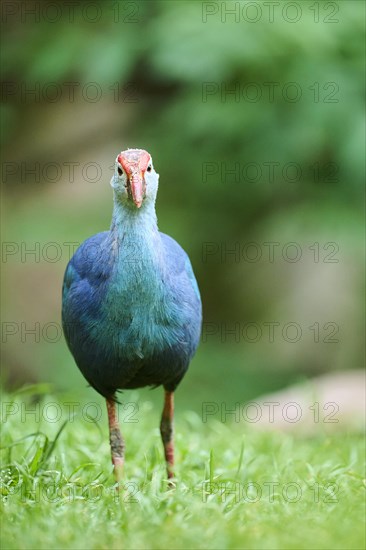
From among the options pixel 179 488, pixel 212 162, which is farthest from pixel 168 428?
pixel 212 162

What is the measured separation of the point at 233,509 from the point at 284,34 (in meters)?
3.20

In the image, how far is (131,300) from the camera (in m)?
3.77

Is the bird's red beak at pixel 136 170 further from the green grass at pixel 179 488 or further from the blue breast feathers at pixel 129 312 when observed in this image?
the green grass at pixel 179 488

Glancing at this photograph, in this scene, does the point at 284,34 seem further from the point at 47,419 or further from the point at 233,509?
the point at 233,509

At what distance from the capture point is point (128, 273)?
3.77 metres

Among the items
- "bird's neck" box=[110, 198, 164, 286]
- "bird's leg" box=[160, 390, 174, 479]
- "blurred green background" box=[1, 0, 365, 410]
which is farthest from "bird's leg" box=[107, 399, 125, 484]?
"blurred green background" box=[1, 0, 365, 410]

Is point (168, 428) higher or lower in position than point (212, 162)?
lower

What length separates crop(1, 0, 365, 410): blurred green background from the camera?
5.72 meters

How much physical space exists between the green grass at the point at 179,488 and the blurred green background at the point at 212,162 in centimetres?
165

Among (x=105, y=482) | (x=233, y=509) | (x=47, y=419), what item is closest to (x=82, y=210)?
(x=47, y=419)

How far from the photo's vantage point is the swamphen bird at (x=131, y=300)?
378 centimetres

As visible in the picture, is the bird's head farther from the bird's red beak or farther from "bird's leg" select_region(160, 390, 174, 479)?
"bird's leg" select_region(160, 390, 174, 479)

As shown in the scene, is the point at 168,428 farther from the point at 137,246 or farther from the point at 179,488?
→ the point at 137,246

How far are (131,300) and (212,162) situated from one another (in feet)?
9.21
